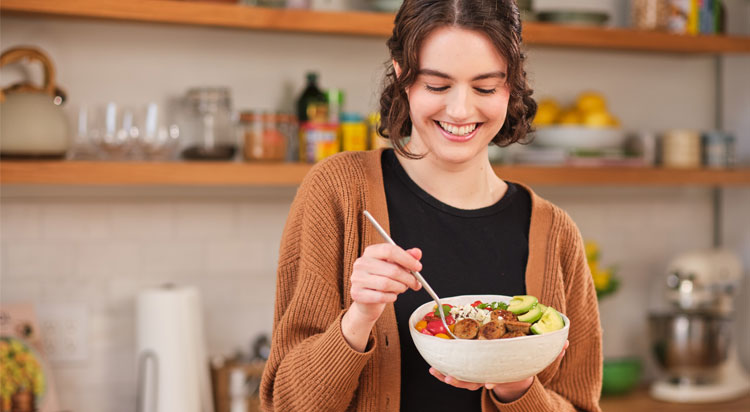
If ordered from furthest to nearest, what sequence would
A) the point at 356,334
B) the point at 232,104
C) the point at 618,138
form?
the point at 618,138 < the point at 232,104 < the point at 356,334

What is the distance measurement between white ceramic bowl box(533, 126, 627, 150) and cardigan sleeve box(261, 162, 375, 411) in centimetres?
154

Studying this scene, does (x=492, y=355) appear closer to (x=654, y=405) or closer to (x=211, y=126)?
(x=211, y=126)

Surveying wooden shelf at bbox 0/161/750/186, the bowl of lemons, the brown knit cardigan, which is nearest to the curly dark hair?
the brown knit cardigan

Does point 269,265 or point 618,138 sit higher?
point 618,138

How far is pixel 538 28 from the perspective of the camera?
252cm

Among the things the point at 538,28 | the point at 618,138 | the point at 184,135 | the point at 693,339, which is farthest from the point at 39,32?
the point at 693,339

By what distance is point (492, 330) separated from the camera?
1.03 meters

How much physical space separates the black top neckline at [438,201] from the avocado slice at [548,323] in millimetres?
269

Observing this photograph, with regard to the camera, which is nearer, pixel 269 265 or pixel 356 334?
pixel 356 334

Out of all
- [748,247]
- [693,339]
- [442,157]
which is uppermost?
[442,157]

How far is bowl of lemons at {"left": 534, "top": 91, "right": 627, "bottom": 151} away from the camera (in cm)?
266

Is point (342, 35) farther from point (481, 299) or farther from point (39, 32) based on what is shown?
point (481, 299)

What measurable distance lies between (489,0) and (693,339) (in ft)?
6.51

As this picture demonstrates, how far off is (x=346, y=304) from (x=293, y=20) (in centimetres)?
124
